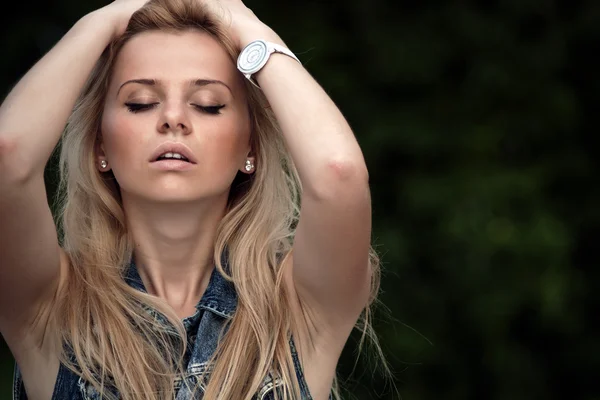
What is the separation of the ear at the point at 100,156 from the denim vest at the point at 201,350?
22 centimetres

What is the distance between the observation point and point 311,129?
2.45 m

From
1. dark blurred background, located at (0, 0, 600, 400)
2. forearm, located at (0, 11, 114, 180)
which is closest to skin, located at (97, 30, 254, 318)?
forearm, located at (0, 11, 114, 180)

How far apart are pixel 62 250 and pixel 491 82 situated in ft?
9.31

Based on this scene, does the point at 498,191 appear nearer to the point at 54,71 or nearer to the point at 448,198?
the point at 448,198

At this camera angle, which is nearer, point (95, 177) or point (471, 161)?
point (95, 177)

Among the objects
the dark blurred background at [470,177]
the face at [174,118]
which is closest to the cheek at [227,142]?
the face at [174,118]

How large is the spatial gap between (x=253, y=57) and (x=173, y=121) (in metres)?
0.22

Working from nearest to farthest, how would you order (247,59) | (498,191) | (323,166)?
(323,166) < (247,59) < (498,191)

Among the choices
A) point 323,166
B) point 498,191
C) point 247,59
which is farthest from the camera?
point 498,191

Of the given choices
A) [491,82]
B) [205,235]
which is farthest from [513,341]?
[205,235]

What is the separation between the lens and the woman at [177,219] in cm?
243

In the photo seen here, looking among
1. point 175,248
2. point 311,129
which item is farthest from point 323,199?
point 175,248

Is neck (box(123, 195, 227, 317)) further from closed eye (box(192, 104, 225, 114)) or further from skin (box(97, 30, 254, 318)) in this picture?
closed eye (box(192, 104, 225, 114))

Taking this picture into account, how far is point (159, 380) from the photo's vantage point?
8.17 ft
